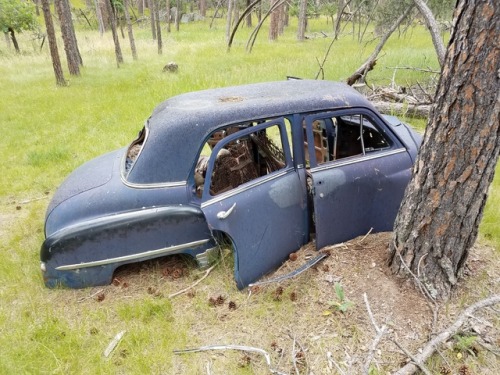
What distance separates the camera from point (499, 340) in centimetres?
299

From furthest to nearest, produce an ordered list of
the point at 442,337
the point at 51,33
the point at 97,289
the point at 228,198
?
the point at 51,33 < the point at 97,289 < the point at 228,198 < the point at 442,337

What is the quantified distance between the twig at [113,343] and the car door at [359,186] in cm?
201

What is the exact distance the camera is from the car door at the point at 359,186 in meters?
3.65

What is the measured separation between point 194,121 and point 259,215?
1.08 m

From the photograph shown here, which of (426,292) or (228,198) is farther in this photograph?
(228,198)

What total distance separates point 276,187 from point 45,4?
11.9 meters

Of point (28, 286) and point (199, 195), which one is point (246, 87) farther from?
point (28, 286)

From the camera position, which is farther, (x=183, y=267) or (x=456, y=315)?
(x=183, y=267)

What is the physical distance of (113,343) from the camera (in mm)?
3295

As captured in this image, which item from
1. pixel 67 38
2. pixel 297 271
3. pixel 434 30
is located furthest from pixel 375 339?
pixel 67 38

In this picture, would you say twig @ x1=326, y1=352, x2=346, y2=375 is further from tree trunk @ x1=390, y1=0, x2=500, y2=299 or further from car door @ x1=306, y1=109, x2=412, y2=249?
car door @ x1=306, y1=109, x2=412, y2=249

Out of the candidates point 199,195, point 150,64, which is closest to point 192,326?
point 199,195

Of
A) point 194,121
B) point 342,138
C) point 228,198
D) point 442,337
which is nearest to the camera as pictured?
point 442,337

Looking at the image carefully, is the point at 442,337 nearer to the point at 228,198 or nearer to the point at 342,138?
the point at 228,198
